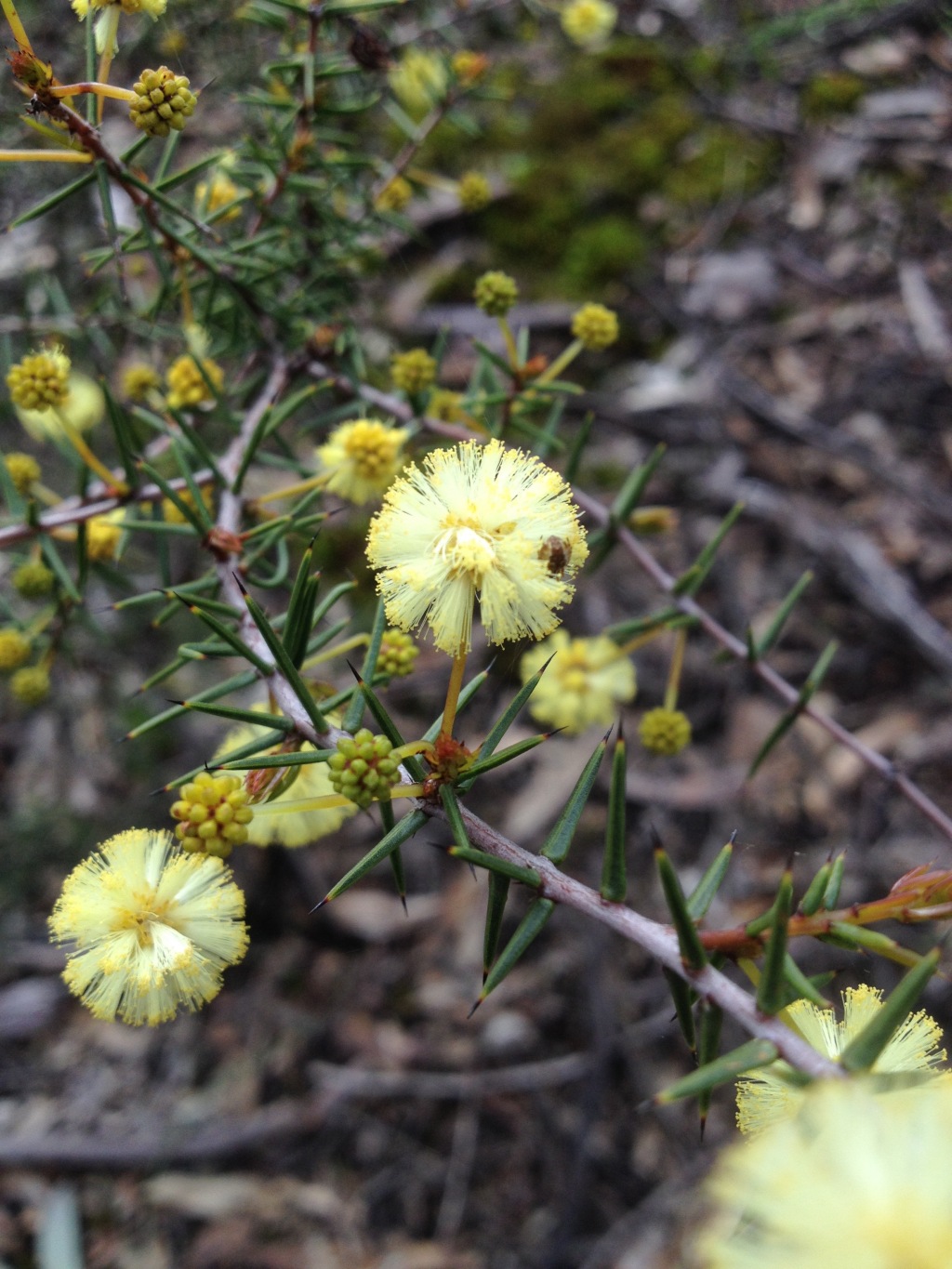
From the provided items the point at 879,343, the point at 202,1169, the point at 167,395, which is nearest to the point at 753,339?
the point at 879,343

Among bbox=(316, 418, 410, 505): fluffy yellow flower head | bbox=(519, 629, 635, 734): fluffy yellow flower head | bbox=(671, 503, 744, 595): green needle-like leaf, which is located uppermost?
bbox=(316, 418, 410, 505): fluffy yellow flower head

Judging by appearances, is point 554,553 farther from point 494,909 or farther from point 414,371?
point 414,371

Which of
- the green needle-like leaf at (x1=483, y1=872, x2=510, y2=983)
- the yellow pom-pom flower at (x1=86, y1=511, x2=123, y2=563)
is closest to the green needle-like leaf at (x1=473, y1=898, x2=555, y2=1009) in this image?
the green needle-like leaf at (x1=483, y1=872, x2=510, y2=983)

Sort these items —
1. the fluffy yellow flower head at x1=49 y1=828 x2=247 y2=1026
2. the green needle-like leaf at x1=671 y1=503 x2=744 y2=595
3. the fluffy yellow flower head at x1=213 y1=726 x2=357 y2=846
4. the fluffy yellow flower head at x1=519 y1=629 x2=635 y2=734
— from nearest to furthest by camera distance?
the fluffy yellow flower head at x1=49 y1=828 x2=247 y2=1026 < the fluffy yellow flower head at x1=213 y1=726 x2=357 y2=846 < the green needle-like leaf at x1=671 y1=503 x2=744 y2=595 < the fluffy yellow flower head at x1=519 y1=629 x2=635 y2=734

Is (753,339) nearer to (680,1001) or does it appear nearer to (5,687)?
(680,1001)

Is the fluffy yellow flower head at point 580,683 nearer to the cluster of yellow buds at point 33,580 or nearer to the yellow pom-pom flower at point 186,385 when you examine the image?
the yellow pom-pom flower at point 186,385

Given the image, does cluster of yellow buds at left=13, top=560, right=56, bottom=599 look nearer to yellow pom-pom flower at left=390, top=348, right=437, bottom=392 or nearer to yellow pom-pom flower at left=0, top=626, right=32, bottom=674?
yellow pom-pom flower at left=0, top=626, right=32, bottom=674
